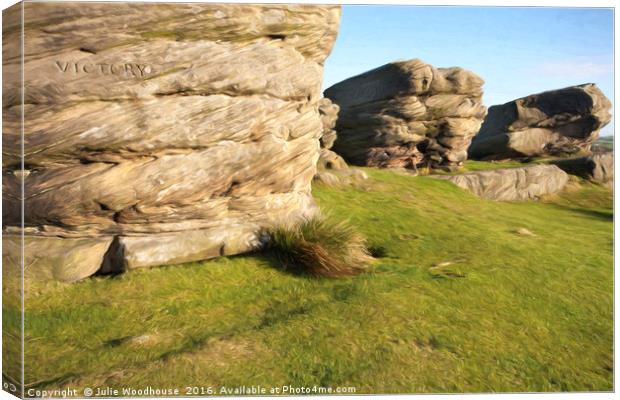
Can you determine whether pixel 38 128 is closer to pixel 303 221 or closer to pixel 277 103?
pixel 277 103

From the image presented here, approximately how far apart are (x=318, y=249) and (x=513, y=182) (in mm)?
13191

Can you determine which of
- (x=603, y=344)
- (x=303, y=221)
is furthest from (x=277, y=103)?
(x=603, y=344)

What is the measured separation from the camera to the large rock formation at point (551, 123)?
28281 mm

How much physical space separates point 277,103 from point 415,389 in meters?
4.82

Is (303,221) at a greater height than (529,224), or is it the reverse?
(303,221)

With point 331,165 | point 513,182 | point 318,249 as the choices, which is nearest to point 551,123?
point 513,182

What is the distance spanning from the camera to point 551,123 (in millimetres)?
29031

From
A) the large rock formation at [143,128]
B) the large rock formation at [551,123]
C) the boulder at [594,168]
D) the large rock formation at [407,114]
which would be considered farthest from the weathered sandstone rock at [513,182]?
the large rock formation at [143,128]

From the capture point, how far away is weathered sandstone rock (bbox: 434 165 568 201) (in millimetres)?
17688

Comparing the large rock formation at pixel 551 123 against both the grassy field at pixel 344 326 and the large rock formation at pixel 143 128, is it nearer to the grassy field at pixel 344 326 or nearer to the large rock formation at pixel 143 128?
the grassy field at pixel 344 326

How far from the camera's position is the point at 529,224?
40.5ft

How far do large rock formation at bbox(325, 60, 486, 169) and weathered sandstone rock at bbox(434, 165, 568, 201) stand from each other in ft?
8.22

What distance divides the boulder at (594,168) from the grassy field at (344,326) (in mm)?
13660

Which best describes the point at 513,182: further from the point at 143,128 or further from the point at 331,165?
the point at 143,128
